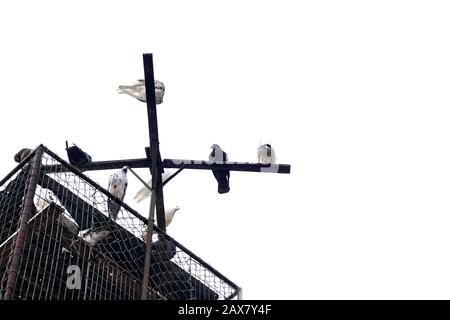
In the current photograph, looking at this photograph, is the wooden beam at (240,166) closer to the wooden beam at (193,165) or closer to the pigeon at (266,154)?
the wooden beam at (193,165)

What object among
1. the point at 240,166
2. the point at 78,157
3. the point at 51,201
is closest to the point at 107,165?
the point at 78,157

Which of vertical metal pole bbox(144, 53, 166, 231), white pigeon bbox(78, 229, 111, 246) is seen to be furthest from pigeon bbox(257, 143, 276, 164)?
white pigeon bbox(78, 229, 111, 246)

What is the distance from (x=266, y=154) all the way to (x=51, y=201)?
3543mm

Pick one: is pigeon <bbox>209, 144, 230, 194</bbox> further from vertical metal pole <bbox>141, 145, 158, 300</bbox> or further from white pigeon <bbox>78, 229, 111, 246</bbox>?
white pigeon <bbox>78, 229, 111, 246</bbox>

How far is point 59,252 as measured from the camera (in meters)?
14.2

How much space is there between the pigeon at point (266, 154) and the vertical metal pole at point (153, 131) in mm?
1984

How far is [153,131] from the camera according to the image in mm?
13422

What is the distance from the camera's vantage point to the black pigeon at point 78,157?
583 inches

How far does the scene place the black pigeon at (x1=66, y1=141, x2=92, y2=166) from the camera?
48.6 ft

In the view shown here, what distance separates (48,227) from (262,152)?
11.9 feet

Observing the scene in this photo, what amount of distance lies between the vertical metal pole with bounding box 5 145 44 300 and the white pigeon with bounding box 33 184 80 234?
28cm

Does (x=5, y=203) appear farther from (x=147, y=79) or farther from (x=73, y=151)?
(x=147, y=79)

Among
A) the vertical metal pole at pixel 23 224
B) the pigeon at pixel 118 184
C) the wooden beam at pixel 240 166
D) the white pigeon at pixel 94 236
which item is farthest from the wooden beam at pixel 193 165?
the white pigeon at pixel 94 236
